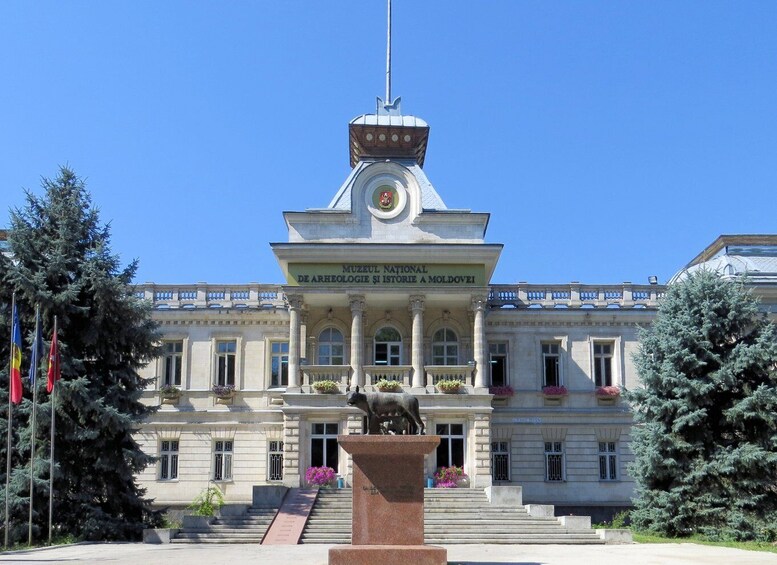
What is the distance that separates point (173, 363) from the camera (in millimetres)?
35969

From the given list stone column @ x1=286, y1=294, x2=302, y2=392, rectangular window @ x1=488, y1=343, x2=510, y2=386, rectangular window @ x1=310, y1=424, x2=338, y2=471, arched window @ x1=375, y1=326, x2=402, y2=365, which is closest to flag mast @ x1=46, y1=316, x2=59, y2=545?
stone column @ x1=286, y1=294, x2=302, y2=392

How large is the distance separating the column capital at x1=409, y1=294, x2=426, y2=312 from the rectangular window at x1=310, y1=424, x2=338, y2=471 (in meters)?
5.07

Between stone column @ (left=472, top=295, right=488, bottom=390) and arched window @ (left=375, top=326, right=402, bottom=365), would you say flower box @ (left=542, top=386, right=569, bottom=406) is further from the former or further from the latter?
arched window @ (left=375, top=326, right=402, bottom=365)

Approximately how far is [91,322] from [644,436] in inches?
623

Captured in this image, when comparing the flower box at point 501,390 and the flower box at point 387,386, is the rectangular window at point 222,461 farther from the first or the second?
the flower box at point 501,390


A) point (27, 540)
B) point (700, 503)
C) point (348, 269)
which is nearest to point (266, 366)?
point (348, 269)

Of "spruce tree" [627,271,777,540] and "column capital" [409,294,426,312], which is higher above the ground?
"column capital" [409,294,426,312]

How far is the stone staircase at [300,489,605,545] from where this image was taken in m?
24.5

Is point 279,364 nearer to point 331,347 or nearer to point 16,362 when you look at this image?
point 331,347

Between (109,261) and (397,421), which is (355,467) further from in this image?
(109,261)

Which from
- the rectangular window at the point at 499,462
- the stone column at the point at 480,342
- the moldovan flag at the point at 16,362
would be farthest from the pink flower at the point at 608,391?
the moldovan flag at the point at 16,362

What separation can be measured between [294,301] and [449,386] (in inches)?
250

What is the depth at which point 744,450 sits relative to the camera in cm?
2473

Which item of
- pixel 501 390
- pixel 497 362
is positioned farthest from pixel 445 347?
pixel 501 390
